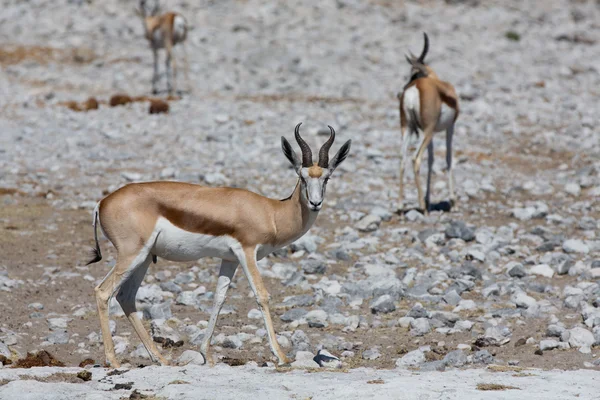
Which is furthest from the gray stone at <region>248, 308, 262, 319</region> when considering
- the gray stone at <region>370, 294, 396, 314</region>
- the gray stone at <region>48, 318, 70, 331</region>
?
the gray stone at <region>48, 318, 70, 331</region>

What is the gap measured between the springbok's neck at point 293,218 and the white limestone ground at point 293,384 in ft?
4.33

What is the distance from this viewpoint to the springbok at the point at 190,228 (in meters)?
7.35

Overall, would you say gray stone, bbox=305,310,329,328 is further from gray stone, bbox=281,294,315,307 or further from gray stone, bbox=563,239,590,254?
gray stone, bbox=563,239,590,254

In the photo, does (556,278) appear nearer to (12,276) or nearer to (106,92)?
(12,276)

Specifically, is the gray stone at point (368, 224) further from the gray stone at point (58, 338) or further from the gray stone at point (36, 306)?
the gray stone at point (58, 338)

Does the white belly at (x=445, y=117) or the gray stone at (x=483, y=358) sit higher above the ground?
the white belly at (x=445, y=117)

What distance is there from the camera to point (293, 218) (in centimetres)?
785

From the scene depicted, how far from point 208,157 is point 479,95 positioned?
9436 mm

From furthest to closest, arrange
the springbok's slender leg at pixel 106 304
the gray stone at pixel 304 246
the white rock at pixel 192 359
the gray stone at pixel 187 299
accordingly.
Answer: the gray stone at pixel 304 246 < the gray stone at pixel 187 299 < the white rock at pixel 192 359 < the springbok's slender leg at pixel 106 304

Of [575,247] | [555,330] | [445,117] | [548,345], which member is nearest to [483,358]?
[548,345]

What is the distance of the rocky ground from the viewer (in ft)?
29.2

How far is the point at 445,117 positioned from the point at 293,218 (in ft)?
22.8

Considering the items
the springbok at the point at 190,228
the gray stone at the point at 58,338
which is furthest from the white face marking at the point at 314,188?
the gray stone at the point at 58,338

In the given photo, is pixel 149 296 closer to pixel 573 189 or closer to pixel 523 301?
pixel 523 301
